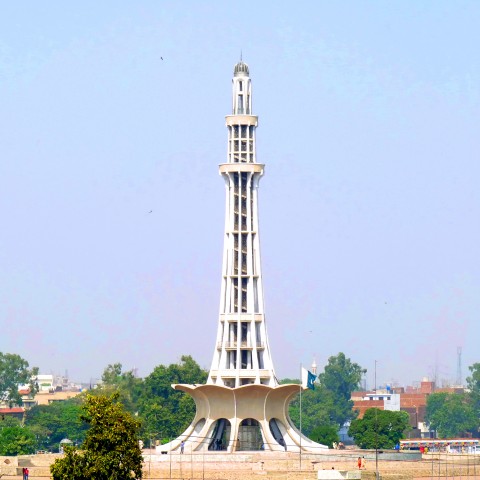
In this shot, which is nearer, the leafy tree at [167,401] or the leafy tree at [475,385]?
the leafy tree at [167,401]

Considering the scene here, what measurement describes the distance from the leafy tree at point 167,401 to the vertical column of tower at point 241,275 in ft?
82.9

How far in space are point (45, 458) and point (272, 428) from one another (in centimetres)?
1270

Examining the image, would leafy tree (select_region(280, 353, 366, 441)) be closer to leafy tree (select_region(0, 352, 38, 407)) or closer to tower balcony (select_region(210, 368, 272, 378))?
leafy tree (select_region(0, 352, 38, 407))

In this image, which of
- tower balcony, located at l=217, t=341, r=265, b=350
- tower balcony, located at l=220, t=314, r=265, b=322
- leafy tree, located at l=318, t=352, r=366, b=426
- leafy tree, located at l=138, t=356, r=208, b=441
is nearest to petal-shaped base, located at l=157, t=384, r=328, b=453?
tower balcony, located at l=217, t=341, r=265, b=350

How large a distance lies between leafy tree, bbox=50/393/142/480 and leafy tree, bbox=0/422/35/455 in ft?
155

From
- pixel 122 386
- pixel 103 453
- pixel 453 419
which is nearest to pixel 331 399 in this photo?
pixel 453 419

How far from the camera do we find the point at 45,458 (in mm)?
100062

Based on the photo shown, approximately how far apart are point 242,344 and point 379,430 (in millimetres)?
29943

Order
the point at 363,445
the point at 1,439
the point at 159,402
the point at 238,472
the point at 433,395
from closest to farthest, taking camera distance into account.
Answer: the point at 238,472, the point at 1,439, the point at 363,445, the point at 159,402, the point at 433,395

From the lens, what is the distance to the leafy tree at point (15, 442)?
114 metres

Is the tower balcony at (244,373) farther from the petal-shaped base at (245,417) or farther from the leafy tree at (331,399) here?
the leafy tree at (331,399)

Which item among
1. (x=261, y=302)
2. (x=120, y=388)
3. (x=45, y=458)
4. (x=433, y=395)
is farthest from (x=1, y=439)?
(x=433, y=395)

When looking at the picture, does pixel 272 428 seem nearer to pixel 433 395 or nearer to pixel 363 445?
pixel 363 445

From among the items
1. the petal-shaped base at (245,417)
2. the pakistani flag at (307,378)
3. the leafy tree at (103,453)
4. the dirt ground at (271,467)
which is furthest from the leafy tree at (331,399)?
the leafy tree at (103,453)
